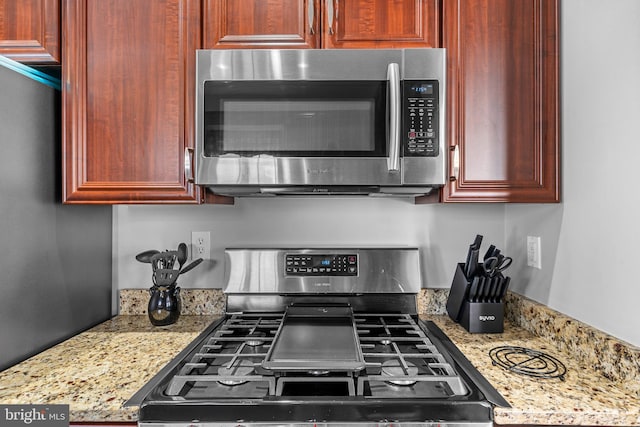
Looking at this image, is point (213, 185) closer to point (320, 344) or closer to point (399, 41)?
point (320, 344)

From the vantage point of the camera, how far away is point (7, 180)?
1.04 m

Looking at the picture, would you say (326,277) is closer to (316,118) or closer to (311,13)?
(316,118)

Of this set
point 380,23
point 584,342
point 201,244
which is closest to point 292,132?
point 380,23

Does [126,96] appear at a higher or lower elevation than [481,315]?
higher

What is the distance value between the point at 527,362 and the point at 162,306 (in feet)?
3.92

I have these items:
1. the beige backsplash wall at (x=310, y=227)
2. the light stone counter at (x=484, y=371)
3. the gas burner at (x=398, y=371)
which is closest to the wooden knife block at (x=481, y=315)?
the light stone counter at (x=484, y=371)

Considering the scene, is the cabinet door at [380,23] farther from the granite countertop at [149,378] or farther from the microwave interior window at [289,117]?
the granite countertop at [149,378]

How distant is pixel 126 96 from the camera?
3.95 feet

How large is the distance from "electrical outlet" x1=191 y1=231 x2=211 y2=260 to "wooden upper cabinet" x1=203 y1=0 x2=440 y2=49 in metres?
0.72

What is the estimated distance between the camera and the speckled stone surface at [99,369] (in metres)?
0.84

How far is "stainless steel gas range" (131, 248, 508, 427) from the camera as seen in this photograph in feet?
2.72

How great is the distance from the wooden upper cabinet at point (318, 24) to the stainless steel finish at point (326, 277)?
723 millimetres

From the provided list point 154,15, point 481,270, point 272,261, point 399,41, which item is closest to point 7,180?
point 154,15

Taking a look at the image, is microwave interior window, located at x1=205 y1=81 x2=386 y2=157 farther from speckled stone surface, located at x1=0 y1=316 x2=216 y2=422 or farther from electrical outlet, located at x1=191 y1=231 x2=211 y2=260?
speckled stone surface, located at x1=0 y1=316 x2=216 y2=422
